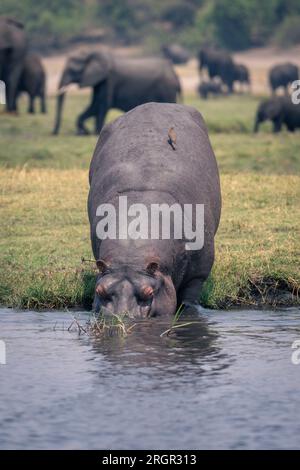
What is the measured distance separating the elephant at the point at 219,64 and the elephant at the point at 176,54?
7.36m

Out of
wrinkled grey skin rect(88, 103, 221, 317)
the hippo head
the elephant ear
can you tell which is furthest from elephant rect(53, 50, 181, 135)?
the hippo head

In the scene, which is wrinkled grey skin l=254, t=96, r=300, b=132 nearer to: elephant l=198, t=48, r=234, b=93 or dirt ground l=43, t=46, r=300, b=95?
dirt ground l=43, t=46, r=300, b=95

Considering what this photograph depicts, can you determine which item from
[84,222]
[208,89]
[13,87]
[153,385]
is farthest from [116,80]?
[153,385]

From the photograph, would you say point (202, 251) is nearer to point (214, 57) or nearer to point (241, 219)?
point (241, 219)

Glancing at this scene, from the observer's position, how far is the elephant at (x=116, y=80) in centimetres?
2448

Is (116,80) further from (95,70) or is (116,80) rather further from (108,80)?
(95,70)

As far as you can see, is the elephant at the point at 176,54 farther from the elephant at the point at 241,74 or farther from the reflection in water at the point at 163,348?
the reflection in water at the point at 163,348

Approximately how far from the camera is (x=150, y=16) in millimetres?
57875

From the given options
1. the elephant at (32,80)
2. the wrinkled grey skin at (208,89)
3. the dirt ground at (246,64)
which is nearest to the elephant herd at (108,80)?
the elephant at (32,80)

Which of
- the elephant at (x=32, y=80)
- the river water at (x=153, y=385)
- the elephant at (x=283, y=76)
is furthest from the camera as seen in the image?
the elephant at (x=283, y=76)

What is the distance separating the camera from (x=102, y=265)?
8336 millimetres

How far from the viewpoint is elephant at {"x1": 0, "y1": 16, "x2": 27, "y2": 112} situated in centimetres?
2481

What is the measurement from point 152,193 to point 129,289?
95cm

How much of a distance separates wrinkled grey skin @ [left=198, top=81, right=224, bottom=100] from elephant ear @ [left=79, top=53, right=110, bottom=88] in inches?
499
